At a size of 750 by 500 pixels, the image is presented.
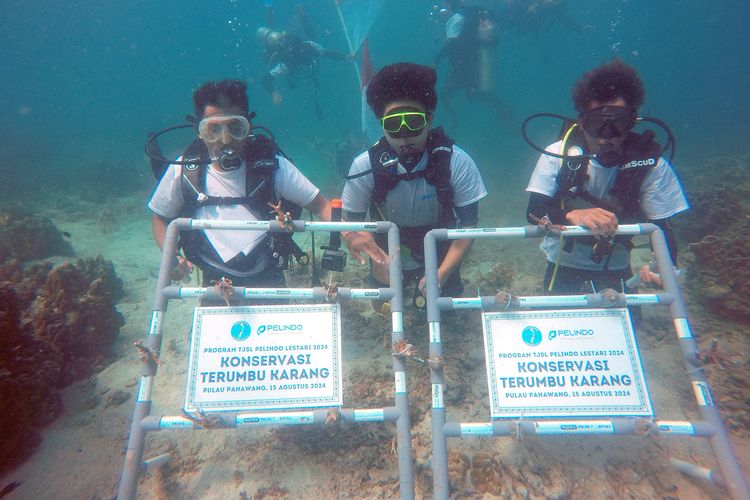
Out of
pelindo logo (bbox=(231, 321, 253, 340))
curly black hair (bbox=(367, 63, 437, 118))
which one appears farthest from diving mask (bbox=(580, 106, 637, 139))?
pelindo logo (bbox=(231, 321, 253, 340))

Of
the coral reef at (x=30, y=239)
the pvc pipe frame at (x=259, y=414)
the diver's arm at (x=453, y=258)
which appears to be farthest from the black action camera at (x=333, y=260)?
the coral reef at (x=30, y=239)

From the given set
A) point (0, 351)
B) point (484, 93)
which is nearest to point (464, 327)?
point (0, 351)

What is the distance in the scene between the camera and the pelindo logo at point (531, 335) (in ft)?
8.12

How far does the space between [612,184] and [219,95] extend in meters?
4.06

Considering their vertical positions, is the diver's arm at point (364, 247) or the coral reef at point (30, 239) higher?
the coral reef at point (30, 239)

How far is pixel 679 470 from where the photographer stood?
262cm

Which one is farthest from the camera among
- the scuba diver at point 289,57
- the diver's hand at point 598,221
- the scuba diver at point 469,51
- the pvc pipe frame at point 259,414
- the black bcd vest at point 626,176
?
the scuba diver at point 469,51

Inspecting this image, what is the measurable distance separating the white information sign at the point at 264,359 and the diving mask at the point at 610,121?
2.87 meters

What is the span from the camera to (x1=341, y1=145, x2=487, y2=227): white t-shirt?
3572 mm

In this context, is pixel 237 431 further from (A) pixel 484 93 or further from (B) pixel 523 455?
(A) pixel 484 93

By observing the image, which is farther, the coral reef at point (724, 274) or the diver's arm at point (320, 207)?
the coral reef at point (724, 274)

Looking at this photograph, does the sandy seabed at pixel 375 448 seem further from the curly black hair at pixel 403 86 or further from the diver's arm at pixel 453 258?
the curly black hair at pixel 403 86

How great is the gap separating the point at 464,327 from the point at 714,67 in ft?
399

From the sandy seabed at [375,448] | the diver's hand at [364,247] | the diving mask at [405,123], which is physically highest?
the diving mask at [405,123]
